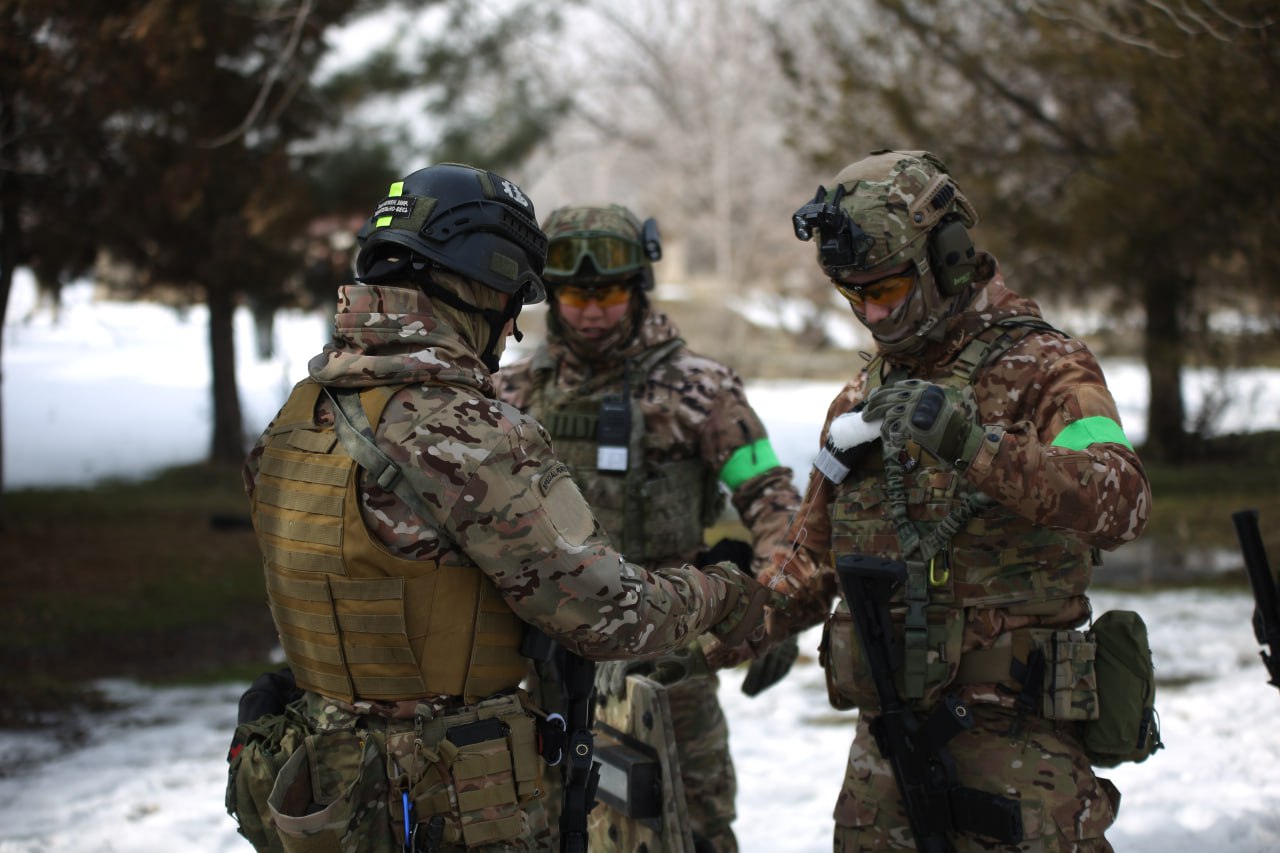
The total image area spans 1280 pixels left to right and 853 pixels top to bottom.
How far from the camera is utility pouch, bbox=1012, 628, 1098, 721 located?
9.75 feet

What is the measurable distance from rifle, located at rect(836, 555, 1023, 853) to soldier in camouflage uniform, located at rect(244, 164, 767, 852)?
0.59m

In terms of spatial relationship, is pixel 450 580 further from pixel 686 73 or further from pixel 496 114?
pixel 686 73

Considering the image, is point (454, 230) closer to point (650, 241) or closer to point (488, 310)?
point (488, 310)

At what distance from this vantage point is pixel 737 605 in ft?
10.1

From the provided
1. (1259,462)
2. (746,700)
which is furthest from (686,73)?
(746,700)

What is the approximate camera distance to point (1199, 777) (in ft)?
18.5

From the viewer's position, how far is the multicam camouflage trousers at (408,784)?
8.54ft

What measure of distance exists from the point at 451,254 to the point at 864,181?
3.79ft

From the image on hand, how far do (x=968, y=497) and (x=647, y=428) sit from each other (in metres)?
1.46

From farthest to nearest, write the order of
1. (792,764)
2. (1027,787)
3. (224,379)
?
(224,379) < (792,764) < (1027,787)

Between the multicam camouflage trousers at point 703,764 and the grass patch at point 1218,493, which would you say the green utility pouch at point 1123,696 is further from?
the grass patch at point 1218,493

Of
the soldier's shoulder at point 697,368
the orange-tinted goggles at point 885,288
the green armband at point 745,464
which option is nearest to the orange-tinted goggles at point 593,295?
the soldier's shoulder at point 697,368

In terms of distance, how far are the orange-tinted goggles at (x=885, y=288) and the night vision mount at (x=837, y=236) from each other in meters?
0.09

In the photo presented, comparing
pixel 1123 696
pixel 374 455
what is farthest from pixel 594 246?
pixel 1123 696
